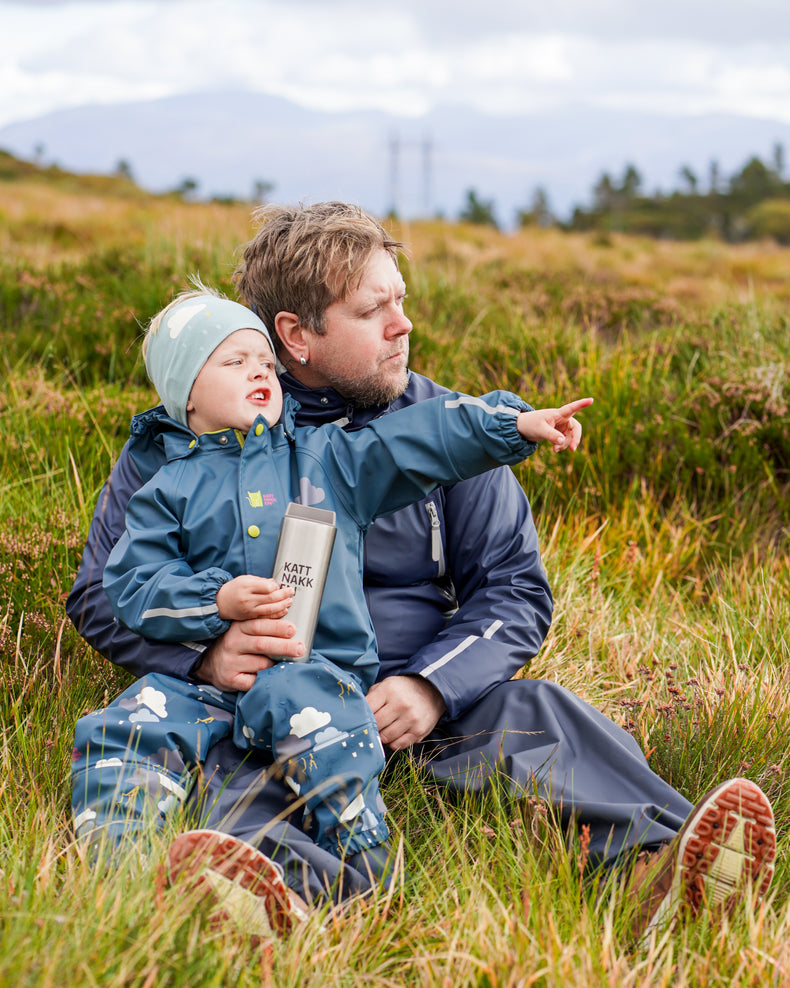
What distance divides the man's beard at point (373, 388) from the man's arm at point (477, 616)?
343 mm

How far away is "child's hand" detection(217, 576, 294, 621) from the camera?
226 centimetres

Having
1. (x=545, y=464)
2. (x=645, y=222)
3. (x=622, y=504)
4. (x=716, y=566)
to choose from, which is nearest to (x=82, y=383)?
(x=545, y=464)

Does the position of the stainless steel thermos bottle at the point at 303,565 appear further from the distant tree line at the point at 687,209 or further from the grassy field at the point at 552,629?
the distant tree line at the point at 687,209

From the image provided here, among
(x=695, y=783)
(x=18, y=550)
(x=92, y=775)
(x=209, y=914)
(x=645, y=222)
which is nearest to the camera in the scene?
(x=209, y=914)

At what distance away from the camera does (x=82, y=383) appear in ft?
18.6

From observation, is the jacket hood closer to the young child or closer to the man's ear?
the young child

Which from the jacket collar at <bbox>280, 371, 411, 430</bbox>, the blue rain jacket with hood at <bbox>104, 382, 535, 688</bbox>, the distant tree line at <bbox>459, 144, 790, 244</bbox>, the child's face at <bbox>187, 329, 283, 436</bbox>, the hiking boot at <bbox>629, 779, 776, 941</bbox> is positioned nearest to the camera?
the hiking boot at <bbox>629, 779, 776, 941</bbox>

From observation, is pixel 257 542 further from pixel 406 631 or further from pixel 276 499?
pixel 406 631

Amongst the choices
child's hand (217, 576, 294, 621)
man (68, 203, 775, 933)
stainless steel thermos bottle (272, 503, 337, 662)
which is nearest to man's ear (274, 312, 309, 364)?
man (68, 203, 775, 933)

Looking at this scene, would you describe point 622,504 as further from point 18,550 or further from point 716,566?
point 18,550

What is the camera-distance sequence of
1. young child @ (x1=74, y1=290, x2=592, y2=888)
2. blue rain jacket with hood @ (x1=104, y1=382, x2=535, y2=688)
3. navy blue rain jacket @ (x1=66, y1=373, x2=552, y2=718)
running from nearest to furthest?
1. young child @ (x1=74, y1=290, x2=592, y2=888)
2. blue rain jacket with hood @ (x1=104, y1=382, x2=535, y2=688)
3. navy blue rain jacket @ (x1=66, y1=373, x2=552, y2=718)

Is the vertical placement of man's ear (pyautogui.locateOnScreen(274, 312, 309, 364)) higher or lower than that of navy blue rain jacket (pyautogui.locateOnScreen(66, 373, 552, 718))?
higher

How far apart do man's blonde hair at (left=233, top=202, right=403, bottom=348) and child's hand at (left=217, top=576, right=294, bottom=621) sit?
0.92m

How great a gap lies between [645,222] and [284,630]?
69.7 m
